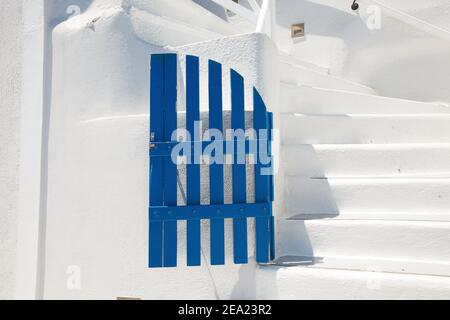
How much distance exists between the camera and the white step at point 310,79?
3.55 meters

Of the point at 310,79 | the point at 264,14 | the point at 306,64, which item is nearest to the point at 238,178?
the point at 264,14

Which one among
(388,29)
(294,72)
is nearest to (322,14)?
(388,29)

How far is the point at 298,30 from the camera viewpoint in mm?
5172

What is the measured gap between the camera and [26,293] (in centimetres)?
290

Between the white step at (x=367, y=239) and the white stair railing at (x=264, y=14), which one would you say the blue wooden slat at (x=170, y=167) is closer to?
the white step at (x=367, y=239)

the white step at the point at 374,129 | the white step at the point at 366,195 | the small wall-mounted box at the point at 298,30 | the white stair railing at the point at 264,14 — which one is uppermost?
the small wall-mounted box at the point at 298,30

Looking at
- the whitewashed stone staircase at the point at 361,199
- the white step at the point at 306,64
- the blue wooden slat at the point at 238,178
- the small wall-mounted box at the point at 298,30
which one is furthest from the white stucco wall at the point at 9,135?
the small wall-mounted box at the point at 298,30

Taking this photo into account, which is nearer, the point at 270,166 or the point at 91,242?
the point at 270,166

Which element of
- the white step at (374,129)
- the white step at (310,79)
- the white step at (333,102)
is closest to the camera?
the white step at (374,129)

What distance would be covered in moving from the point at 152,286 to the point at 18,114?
185 centimetres

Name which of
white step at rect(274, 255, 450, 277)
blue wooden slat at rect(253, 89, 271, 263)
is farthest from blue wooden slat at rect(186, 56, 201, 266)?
white step at rect(274, 255, 450, 277)

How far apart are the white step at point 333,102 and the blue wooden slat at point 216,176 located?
1.18m

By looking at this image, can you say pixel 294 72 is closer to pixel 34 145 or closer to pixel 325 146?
pixel 325 146

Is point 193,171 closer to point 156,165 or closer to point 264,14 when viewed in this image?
point 156,165
